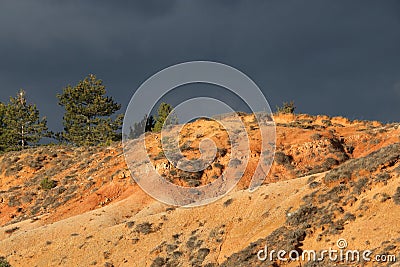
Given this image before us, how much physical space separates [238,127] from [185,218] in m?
29.8

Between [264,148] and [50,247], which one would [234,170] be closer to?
[264,148]

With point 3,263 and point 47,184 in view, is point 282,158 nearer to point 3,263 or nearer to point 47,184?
point 47,184

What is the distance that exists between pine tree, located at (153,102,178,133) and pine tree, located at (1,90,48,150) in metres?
26.7

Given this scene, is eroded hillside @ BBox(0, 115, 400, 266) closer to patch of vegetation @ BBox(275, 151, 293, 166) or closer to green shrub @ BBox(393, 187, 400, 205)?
green shrub @ BBox(393, 187, 400, 205)

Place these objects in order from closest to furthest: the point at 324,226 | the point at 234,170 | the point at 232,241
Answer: the point at 324,226, the point at 232,241, the point at 234,170

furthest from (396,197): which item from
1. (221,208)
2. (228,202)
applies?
(221,208)

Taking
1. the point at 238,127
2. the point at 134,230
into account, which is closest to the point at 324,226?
the point at 134,230

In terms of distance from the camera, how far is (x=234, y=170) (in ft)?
210

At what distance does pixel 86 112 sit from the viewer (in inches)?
4313

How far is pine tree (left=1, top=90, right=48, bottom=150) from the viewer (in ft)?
357

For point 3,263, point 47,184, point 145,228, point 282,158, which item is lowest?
point 3,263

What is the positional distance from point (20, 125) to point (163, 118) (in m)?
31.6

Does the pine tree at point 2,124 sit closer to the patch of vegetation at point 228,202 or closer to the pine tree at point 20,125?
the pine tree at point 20,125

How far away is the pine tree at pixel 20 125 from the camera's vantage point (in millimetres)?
108750
